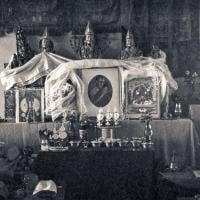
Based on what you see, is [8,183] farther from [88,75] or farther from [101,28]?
[101,28]

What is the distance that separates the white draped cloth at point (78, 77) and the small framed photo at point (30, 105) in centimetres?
19

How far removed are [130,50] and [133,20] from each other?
3.30 ft

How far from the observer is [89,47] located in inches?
376

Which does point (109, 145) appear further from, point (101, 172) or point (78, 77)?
point (78, 77)

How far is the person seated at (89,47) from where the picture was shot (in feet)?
31.3

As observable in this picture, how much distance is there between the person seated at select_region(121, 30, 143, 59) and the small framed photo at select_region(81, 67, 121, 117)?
519mm

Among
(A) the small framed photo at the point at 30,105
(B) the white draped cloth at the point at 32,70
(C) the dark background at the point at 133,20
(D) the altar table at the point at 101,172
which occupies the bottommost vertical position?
(D) the altar table at the point at 101,172

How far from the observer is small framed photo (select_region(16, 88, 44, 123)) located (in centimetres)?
918

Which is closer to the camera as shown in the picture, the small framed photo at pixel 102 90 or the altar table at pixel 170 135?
the altar table at pixel 170 135

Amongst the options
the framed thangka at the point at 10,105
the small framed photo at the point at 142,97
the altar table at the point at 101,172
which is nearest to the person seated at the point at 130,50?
the small framed photo at the point at 142,97

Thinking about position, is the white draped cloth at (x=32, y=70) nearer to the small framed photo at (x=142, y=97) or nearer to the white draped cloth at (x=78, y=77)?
the white draped cloth at (x=78, y=77)

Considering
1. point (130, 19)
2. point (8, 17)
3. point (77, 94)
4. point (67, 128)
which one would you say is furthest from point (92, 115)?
point (8, 17)

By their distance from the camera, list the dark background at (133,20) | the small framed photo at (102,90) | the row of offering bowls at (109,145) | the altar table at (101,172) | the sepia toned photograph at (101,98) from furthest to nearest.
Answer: the dark background at (133,20) → the small framed photo at (102,90) → the row of offering bowls at (109,145) → the sepia toned photograph at (101,98) → the altar table at (101,172)

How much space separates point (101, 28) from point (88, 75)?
1.43m
